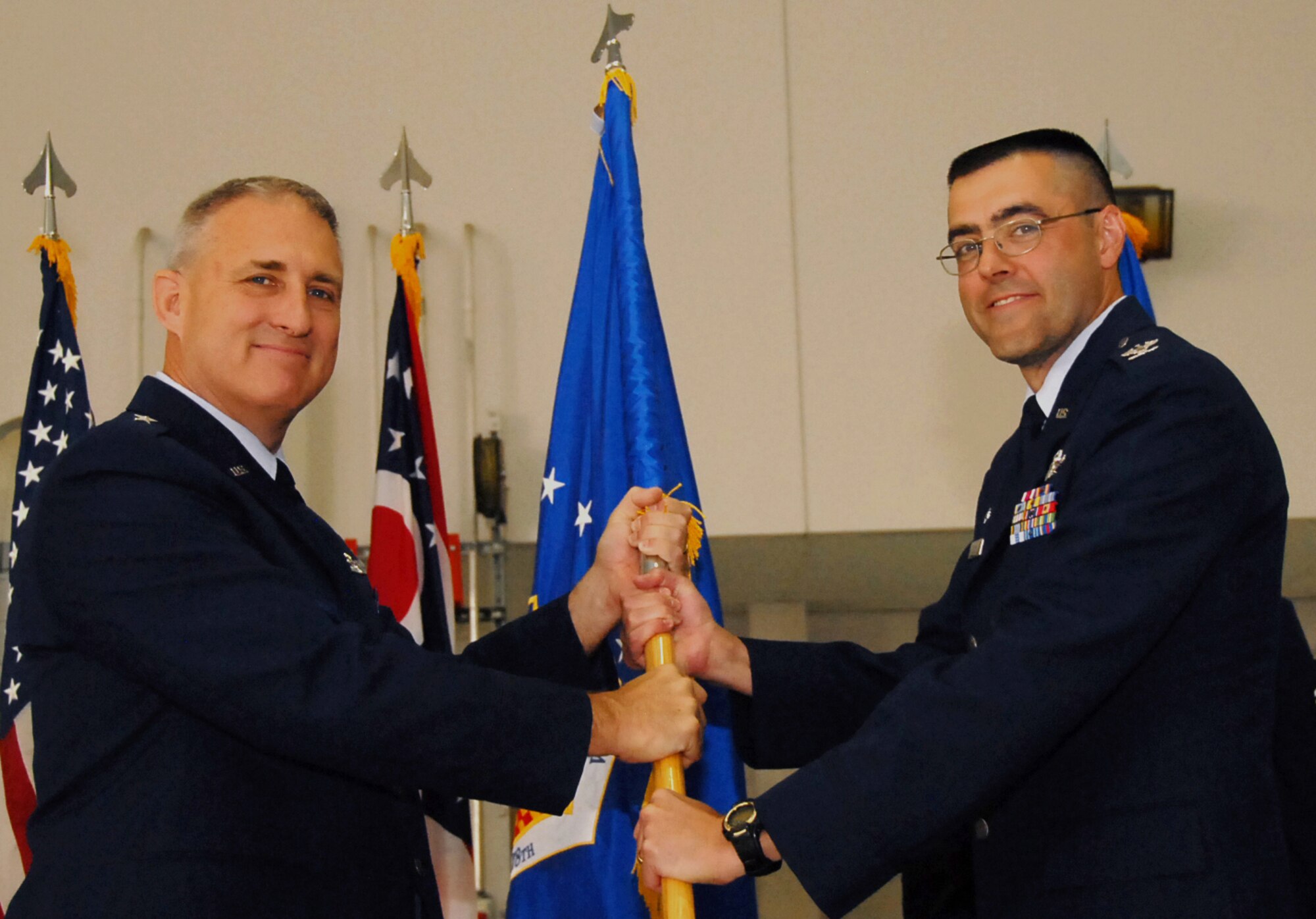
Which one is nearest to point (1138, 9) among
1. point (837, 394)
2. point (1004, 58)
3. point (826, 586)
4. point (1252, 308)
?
point (1004, 58)

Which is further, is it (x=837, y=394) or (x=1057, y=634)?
(x=837, y=394)

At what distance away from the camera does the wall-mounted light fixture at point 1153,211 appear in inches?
178

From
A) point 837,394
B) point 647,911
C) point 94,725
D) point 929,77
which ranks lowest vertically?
point 647,911

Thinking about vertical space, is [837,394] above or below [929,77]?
below

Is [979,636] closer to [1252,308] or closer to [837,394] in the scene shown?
[837,394]

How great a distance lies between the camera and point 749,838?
6.05ft

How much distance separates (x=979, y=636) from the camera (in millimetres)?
2053

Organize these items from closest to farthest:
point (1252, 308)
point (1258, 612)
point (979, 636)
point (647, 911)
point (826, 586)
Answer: point (1258, 612) < point (979, 636) < point (647, 911) < point (1252, 308) < point (826, 586)

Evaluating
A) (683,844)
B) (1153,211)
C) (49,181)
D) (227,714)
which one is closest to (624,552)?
(683,844)

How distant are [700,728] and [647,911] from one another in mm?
578

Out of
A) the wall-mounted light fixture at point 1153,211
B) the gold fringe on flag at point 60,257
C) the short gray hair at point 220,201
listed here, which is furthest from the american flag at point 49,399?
the wall-mounted light fixture at point 1153,211

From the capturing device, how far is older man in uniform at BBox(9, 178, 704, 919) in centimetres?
166

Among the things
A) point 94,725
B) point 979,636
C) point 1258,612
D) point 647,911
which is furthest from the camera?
point 647,911

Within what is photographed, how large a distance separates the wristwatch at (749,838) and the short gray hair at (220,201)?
118 centimetres
